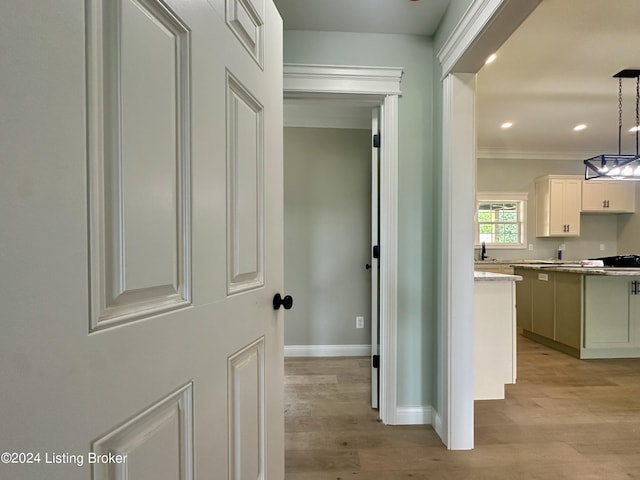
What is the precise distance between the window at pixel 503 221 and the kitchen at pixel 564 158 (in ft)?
0.10

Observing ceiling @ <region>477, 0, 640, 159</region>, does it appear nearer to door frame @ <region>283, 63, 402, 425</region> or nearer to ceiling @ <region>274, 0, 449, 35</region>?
ceiling @ <region>274, 0, 449, 35</region>

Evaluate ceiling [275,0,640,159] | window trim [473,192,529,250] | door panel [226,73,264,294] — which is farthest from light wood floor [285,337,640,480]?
window trim [473,192,529,250]

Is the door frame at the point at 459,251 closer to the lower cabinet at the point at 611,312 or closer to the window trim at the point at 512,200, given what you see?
the lower cabinet at the point at 611,312

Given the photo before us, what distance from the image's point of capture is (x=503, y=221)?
5.35 m

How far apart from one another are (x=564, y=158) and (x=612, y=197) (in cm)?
98

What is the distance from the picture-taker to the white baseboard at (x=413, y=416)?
1.99 meters

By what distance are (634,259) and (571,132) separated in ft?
6.21

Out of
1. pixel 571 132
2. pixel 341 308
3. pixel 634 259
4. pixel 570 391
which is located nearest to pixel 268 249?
pixel 341 308

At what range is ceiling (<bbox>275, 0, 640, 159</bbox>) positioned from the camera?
1.84 meters

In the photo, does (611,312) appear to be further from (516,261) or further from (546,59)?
(546,59)

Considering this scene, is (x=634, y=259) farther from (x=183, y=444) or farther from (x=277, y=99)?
(x=183, y=444)

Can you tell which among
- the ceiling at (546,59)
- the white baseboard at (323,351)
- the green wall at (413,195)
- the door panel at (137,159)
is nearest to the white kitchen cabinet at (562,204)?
the ceiling at (546,59)

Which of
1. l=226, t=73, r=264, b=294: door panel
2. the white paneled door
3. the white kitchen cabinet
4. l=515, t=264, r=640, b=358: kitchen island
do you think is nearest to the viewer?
the white paneled door

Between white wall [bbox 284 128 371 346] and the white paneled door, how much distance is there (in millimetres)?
2329
